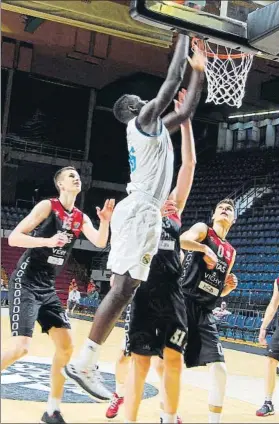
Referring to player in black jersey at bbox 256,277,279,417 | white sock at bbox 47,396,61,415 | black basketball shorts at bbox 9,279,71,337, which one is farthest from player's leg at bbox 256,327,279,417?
black basketball shorts at bbox 9,279,71,337

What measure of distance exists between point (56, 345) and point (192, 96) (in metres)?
1.83

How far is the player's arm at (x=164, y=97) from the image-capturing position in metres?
3.55

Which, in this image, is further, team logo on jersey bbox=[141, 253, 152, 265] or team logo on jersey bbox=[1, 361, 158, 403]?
team logo on jersey bbox=[1, 361, 158, 403]

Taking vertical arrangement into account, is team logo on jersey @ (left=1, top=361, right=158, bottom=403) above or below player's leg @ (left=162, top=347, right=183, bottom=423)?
below

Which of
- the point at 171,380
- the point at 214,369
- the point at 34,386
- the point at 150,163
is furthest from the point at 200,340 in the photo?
the point at 34,386

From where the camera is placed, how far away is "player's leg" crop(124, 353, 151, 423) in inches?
135

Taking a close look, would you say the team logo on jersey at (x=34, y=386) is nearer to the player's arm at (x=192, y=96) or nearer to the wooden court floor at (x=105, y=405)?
the wooden court floor at (x=105, y=405)

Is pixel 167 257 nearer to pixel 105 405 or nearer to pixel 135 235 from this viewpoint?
pixel 135 235

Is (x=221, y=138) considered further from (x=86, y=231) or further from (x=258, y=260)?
(x=86, y=231)

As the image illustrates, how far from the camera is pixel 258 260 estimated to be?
45.5 ft

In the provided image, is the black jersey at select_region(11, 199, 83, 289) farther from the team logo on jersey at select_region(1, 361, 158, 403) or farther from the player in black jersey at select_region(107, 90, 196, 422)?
the team logo on jersey at select_region(1, 361, 158, 403)

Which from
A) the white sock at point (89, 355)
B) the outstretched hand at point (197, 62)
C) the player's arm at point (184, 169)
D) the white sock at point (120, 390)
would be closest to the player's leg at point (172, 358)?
the white sock at point (89, 355)

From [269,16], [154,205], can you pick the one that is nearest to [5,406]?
[154,205]

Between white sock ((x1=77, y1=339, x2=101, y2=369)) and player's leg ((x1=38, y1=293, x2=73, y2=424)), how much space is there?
0.52 m
